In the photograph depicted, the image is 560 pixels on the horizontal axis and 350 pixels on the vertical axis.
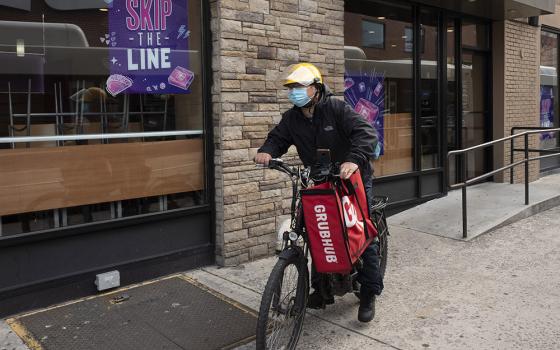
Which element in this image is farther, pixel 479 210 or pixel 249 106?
pixel 479 210

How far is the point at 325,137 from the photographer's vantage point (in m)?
3.63

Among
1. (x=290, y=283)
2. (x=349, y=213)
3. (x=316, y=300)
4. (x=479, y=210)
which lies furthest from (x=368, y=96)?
(x=290, y=283)

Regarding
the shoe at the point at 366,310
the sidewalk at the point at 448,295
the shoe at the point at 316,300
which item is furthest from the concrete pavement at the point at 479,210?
the shoe at the point at 316,300

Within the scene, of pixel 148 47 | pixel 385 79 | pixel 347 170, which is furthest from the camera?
pixel 385 79

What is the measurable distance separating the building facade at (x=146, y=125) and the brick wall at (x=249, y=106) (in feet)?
0.04

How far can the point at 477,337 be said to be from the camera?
3658mm

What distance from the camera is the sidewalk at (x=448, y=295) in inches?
144

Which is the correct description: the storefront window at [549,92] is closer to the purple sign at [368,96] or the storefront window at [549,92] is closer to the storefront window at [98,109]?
the purple sign at [368,96]

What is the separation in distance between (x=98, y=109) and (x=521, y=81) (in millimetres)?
7523

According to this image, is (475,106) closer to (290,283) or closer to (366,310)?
(366,310)

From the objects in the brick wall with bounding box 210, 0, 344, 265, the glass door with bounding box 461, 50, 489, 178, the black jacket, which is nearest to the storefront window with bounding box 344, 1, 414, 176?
the brick wall with bounding box 210, 0, 344, 265

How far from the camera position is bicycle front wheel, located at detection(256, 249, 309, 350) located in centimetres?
305

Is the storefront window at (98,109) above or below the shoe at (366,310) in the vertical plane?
above

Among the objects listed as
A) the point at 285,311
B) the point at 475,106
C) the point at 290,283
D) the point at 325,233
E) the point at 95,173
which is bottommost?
the point at 285,311
